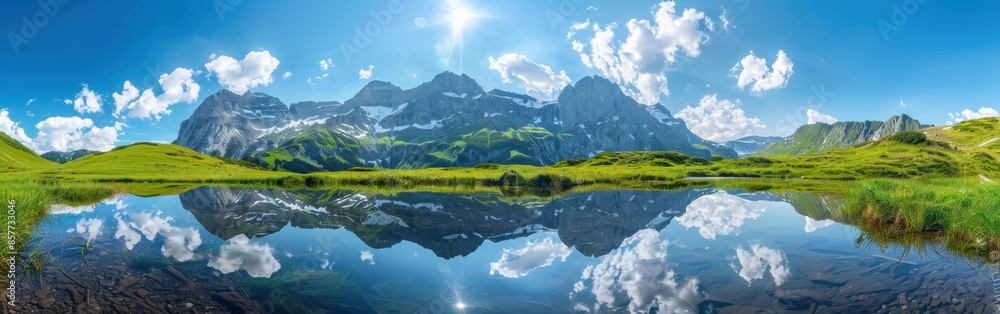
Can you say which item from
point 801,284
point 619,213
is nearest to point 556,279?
point 801,284

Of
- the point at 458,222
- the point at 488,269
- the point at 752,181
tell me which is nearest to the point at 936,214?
the point at 488,269

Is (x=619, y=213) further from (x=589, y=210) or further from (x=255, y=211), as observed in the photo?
(x=255, y=211)

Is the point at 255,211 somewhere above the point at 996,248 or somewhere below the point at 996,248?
above

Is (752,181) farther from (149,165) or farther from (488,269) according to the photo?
(149,165)

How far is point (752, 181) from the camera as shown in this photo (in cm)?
8025

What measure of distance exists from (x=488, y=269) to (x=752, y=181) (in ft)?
269

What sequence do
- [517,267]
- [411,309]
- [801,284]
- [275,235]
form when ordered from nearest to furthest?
[411,309] → [801,284] → [517,267] → [275,235]

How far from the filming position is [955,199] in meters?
19.2

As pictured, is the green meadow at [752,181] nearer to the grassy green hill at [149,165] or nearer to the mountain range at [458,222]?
the grassy green hill at [149,165]

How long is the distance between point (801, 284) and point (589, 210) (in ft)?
65.1

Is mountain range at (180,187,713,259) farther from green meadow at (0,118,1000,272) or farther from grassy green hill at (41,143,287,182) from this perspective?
grassy green hill at (41,143,287,182)

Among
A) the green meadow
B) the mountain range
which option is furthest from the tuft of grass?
the mountain range

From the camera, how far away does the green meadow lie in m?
18.9

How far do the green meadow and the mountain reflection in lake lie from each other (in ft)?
8.33
